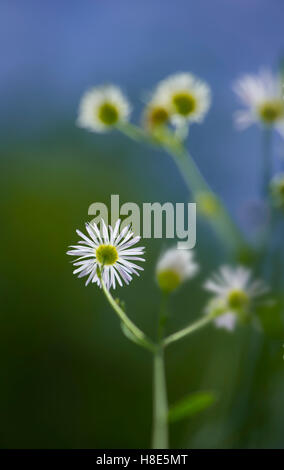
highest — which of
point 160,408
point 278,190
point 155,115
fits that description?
point 155,115

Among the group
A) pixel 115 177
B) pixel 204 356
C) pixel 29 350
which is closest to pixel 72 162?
pixel 115 177

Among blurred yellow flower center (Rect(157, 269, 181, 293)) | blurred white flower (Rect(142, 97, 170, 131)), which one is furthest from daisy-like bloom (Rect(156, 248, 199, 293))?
blurred white flower (Rect(142, 97, 170, 131))

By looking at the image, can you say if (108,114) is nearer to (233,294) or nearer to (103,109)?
(103,109)

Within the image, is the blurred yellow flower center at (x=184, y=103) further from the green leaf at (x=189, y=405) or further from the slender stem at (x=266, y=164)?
the green leaf at (x=189, y=405)

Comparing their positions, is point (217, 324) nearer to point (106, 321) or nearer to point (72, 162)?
point (106, 321)

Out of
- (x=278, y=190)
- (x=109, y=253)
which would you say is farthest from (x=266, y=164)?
(x=109, y=253)
